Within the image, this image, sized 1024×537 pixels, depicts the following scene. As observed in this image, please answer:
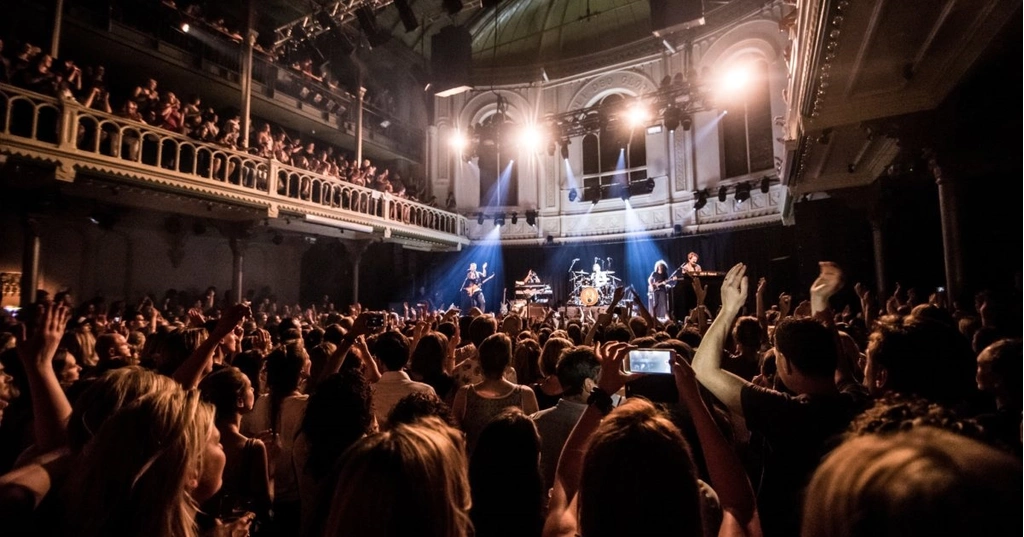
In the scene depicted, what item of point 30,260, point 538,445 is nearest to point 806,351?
point 538,445

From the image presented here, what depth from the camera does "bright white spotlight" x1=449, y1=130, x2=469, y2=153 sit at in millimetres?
17625

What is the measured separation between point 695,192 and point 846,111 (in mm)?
8827

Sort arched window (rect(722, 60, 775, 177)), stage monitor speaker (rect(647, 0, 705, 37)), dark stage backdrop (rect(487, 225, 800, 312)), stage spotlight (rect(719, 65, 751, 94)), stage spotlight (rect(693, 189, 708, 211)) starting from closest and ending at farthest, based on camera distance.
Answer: stage monitor speaker (rect(647, 0, 705, 37)), stage spotlight (rect(719, 65, 751, 94)), dark stage backdrop (rect(487, 225, 800, 312)), arched window (rect(722, 60, 775, 177)), stage spotlight (rect(693, 189, 708, 211))

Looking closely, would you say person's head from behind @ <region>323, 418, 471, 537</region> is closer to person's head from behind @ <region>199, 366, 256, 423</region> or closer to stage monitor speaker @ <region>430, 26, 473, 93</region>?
person's head from behind @ <region>199, 366, 256, 423</region>

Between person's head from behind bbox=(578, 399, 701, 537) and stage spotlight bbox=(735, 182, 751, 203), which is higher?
stage spotlight bbox=(735, 182, 751, 203)

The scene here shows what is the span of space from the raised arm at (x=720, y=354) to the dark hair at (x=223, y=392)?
76.9 inches

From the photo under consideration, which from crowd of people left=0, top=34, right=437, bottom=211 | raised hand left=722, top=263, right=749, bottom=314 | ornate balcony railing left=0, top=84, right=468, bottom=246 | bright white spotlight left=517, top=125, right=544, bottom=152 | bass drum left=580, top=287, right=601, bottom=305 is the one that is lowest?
raised hand left=722, top=263, right=749, bottom=314

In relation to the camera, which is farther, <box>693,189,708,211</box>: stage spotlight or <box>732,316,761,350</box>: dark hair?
<box>693,189,708,211</box>: stage spotlight

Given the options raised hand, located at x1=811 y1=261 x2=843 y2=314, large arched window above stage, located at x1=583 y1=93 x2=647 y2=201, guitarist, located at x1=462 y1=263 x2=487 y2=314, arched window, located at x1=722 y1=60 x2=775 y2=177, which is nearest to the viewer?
raised hand, located at x1=811 y1=261 x2=843 y2=314

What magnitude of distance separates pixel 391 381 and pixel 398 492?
211 cm

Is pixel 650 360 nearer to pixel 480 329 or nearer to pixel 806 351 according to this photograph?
pixel 806 351

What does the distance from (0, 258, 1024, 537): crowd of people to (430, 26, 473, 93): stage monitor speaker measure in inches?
380

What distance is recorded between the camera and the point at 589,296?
14.4 metres

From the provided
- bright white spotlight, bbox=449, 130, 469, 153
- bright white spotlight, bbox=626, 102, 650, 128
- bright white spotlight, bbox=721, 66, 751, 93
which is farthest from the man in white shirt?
bright white spotlight, bbox=449, 130, 469, 153
